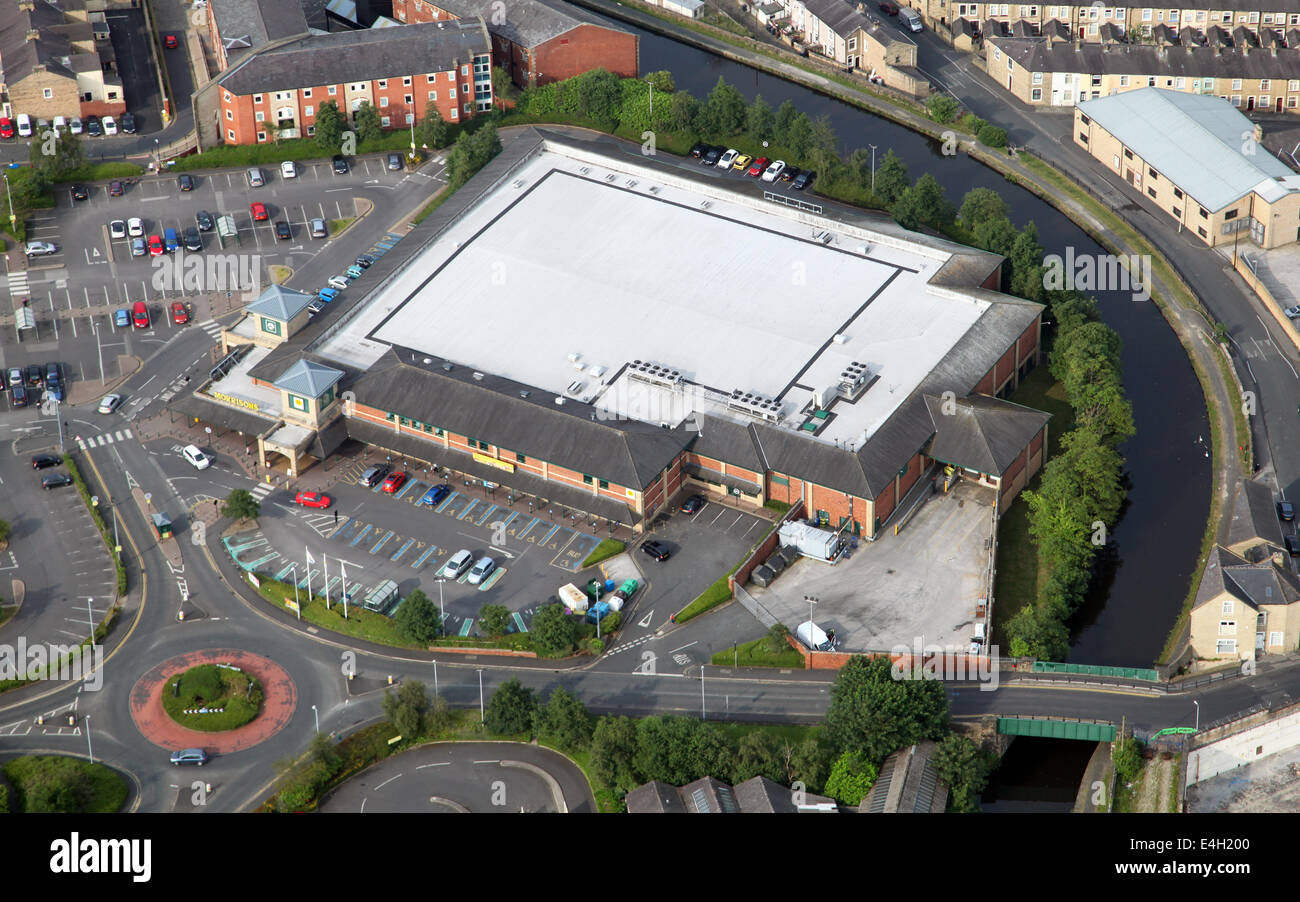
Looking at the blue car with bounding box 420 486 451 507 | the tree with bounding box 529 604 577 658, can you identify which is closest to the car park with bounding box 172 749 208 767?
the tree with bounding box 529 604 577 658

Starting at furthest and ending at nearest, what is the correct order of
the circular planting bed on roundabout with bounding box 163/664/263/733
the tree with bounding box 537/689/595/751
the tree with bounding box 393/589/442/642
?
the tree with bounding box 393/589/442/642, the circular planting bed on roundabout with bounding box 163/664/263/733, the tree with bounding box 537/689/595/751

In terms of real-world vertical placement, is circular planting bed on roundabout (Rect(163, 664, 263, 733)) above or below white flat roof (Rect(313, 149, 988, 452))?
below

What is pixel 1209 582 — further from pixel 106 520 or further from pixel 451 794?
pixel 106 520

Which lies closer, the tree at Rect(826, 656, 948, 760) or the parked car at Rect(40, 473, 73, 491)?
the tree at Rect(826, 656, 948, 760)

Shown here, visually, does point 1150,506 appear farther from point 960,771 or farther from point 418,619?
point 418,619

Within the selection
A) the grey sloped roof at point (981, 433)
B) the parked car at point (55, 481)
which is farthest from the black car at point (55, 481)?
the grey sloped roof at point (981, 433)

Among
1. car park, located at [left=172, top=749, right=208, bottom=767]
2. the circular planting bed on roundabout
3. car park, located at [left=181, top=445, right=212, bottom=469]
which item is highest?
car park, located at [left=181, top=445, right=212, bottom=469]

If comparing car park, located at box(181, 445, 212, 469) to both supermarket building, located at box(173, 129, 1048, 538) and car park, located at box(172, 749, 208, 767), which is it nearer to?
supermarket building, located at box(173, 129, 1048, 538)

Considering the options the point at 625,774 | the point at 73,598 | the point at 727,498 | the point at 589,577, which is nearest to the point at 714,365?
the point at 727,498

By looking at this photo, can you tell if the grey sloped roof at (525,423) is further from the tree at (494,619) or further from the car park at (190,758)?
the car park at (190,758)
